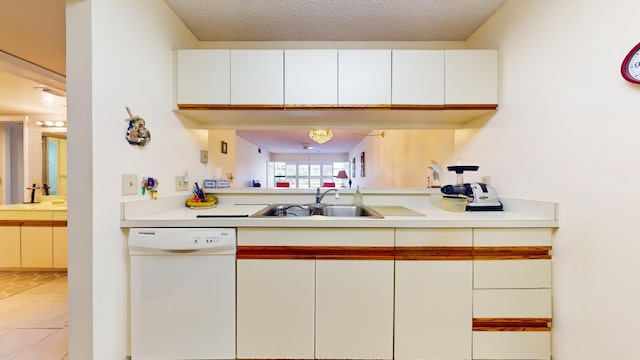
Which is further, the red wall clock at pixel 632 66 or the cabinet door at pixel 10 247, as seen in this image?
the cabinet door at pixel 10 247

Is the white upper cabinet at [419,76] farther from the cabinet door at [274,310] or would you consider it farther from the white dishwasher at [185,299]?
the white dishwasher at [185,299]

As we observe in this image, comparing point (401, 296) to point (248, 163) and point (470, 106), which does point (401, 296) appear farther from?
point (248, 163)

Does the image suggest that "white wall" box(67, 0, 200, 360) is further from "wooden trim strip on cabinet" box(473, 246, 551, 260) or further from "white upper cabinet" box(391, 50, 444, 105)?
"wooden trim strip on cabinet" box(473, 246, 551, 260)

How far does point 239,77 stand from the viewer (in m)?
1.64

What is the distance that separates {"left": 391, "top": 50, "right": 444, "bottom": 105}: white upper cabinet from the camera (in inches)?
64.4

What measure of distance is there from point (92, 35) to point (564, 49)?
2239 millimetres

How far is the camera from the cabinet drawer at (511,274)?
1.27 metres

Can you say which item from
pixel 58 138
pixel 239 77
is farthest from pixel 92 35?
pixel 58 138

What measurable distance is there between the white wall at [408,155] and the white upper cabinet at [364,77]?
0.97 metres

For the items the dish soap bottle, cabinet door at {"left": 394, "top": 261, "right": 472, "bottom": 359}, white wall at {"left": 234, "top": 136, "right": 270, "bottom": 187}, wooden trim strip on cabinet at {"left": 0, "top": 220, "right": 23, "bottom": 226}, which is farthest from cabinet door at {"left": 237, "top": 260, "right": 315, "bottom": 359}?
white wall at {"left": 234, "top": 136, "right": 270, "bottom": 187}

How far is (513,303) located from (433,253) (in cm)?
49

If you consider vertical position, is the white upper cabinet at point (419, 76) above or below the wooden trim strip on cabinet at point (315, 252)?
above

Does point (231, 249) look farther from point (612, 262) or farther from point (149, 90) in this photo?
point (612, 262)

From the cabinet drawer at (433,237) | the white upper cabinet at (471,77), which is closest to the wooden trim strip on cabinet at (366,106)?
the white upper cabinet at (471,77)
